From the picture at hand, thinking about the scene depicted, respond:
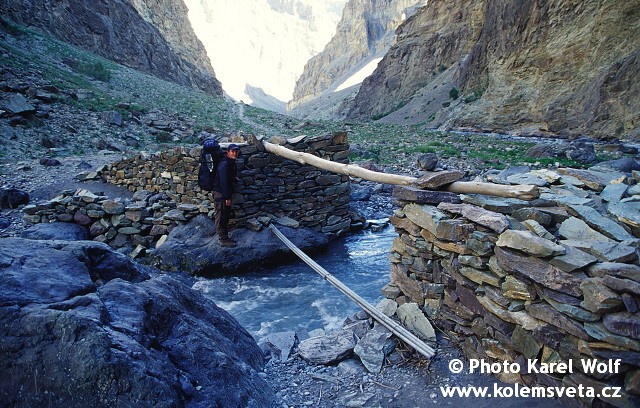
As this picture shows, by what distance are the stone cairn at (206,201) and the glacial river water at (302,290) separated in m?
1.04

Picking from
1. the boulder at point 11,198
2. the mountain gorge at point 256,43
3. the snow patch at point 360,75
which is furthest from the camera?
the mountain gorge at point 256,43

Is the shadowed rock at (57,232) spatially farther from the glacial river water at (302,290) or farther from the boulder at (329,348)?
the boulder at (329,348)

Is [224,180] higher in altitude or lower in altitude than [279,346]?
higher

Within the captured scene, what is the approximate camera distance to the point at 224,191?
7.11 meters

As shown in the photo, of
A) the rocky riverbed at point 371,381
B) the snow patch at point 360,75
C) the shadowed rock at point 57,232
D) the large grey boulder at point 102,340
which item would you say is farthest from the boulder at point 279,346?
the snow patch at point 360,75

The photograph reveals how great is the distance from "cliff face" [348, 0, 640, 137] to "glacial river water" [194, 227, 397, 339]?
50.8 ft

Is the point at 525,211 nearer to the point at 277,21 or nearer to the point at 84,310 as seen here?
the point at 84,310

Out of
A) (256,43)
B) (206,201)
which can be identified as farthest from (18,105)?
(256,43)

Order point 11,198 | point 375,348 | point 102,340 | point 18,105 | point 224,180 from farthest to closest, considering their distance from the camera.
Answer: point 18,105 → point 11,198 → point 224,180 → point 375,348 → point 102,340

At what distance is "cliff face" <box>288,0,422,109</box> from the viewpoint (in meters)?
105

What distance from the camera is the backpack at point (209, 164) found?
7172 mm

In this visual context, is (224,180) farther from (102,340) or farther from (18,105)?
(18,105)

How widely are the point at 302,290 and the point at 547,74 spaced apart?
22627 millimetres

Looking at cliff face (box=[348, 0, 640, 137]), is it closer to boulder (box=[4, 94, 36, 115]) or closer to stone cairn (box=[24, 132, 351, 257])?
stone cairn (box=[24, 132, 351, 257])
